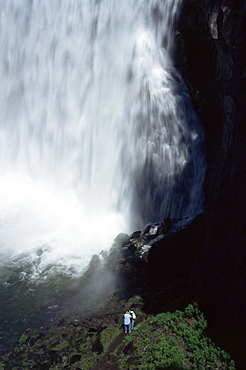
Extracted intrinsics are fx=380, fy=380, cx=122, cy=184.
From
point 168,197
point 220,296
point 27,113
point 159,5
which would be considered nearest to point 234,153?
point 220,296

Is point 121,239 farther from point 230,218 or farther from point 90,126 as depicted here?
point 230,218

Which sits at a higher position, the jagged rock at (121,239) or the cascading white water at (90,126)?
the cascading white water at (90,126)

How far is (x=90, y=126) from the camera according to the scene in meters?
25.5

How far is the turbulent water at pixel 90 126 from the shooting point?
75.8 ft

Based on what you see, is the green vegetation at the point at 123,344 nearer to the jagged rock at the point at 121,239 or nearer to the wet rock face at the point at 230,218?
the wet rock face at the point at 230,218

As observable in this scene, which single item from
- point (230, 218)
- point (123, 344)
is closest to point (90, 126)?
point (230, 218)

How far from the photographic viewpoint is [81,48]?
26.0 metres

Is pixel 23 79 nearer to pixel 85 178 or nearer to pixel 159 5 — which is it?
pixel 85 178

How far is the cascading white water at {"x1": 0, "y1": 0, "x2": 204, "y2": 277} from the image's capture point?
911 inches

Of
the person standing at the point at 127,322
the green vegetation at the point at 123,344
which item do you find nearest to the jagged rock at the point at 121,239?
the green vegetation at the point at 123,344

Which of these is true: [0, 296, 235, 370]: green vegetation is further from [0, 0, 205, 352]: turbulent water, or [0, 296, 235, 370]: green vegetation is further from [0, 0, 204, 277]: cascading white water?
[0, 0, 204, 277]: cascading white water

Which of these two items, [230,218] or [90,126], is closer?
[230,218]

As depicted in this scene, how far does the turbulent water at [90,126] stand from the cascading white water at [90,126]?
0.07 metres

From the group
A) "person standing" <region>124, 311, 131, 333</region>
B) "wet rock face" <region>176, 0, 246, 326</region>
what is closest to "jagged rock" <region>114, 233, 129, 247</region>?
"person standing" <region>124, 311, 131, 333</region>
